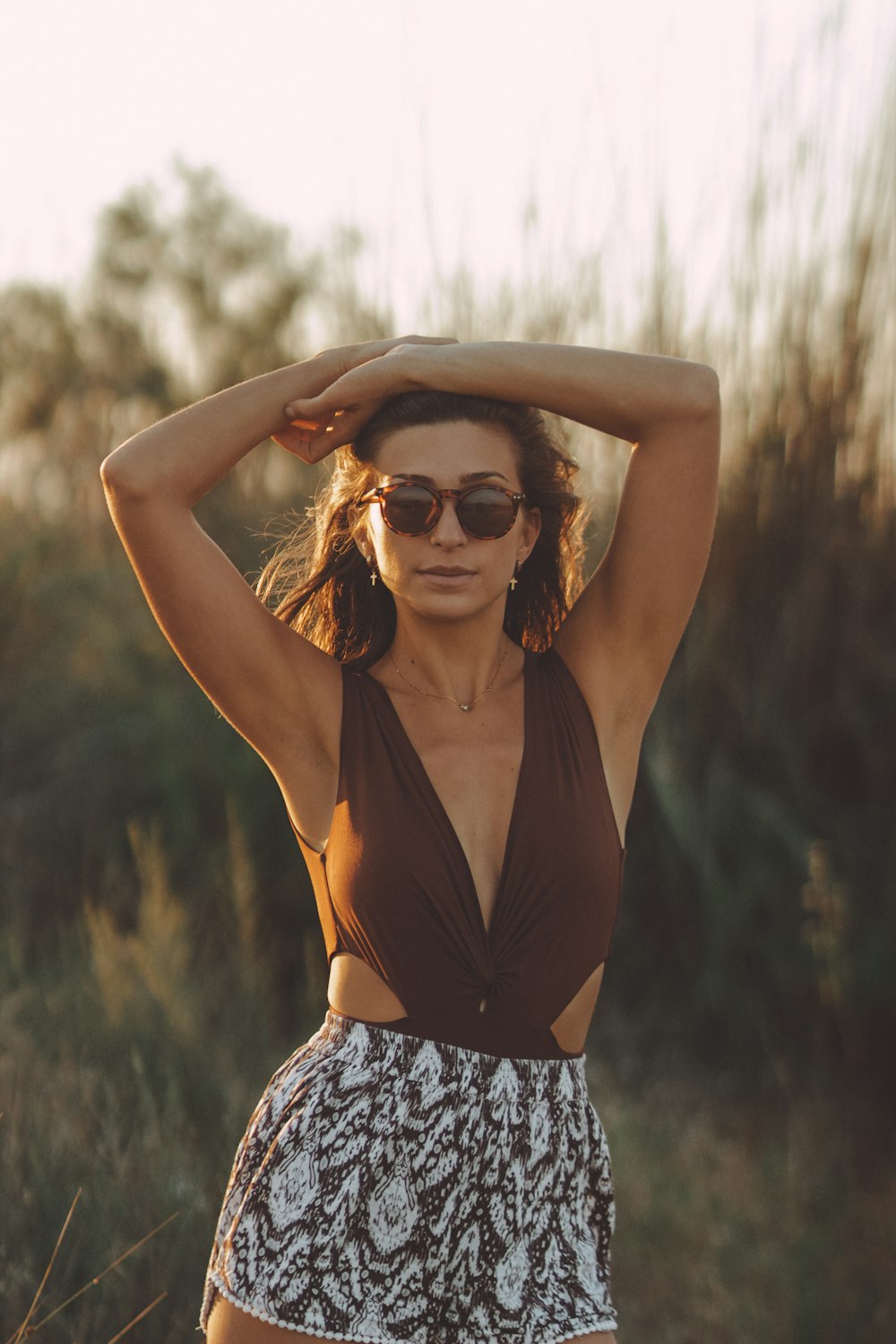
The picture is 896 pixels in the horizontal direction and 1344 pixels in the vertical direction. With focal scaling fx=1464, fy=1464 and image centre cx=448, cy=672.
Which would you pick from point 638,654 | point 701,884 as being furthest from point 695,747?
point 638,654

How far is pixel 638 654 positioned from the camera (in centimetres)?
256

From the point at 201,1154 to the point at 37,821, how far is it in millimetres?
2973

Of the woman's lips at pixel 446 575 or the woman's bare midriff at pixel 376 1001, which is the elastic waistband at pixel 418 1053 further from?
the woman's lips at pixel 446 575

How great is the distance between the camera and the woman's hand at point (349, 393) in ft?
7.72

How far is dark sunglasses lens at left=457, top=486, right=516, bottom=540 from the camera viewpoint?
2.35 meters

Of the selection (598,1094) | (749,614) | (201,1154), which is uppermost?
(749,614)

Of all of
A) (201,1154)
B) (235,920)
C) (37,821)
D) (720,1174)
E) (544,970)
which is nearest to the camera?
(544,970)

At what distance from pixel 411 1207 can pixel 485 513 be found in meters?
1.08

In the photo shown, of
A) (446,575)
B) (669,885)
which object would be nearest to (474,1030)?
(446,575)

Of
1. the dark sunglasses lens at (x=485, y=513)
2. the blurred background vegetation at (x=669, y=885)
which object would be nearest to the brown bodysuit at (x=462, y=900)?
the dark sunglasses lens at (x=485, y=513)

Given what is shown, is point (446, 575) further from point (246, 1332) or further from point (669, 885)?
point (669, 885)

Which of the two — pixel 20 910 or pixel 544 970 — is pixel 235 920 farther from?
pixel 544 970

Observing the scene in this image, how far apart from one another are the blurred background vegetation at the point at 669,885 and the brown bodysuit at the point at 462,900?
1476mm

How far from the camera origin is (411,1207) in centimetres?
221
